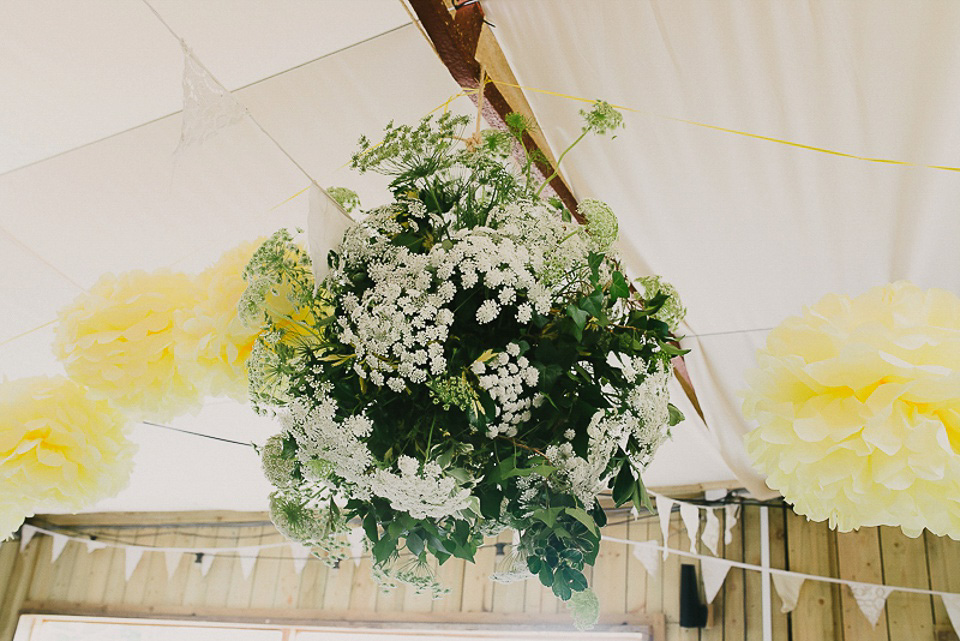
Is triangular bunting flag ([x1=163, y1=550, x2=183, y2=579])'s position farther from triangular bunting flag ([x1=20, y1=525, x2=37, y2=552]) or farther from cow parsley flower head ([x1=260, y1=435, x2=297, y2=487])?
cow parsley flower head ([x1=260, y1=435, x2=297, y2=487])

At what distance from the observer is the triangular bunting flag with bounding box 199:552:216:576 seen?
4.62m

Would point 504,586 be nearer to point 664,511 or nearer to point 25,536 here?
point 664,511

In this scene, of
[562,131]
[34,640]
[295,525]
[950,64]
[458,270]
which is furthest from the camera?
[34,640]

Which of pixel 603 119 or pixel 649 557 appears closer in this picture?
pixel 603 119

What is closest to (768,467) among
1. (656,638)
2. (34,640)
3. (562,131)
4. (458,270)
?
(458,270)

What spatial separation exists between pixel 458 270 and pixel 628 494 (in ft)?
0.96

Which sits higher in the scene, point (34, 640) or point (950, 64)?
point (950, 64)

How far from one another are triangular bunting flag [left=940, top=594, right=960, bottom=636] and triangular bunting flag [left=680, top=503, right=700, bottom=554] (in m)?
0.91

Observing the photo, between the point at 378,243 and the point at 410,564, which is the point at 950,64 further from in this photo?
the point at 410,564

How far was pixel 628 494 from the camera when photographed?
0.83 m

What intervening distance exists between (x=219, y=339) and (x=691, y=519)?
2831 millimetres

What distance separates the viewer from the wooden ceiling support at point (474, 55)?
132cm

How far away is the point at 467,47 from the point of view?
1.38 m

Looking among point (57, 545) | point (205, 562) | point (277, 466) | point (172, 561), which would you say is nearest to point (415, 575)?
point (277, 466)
